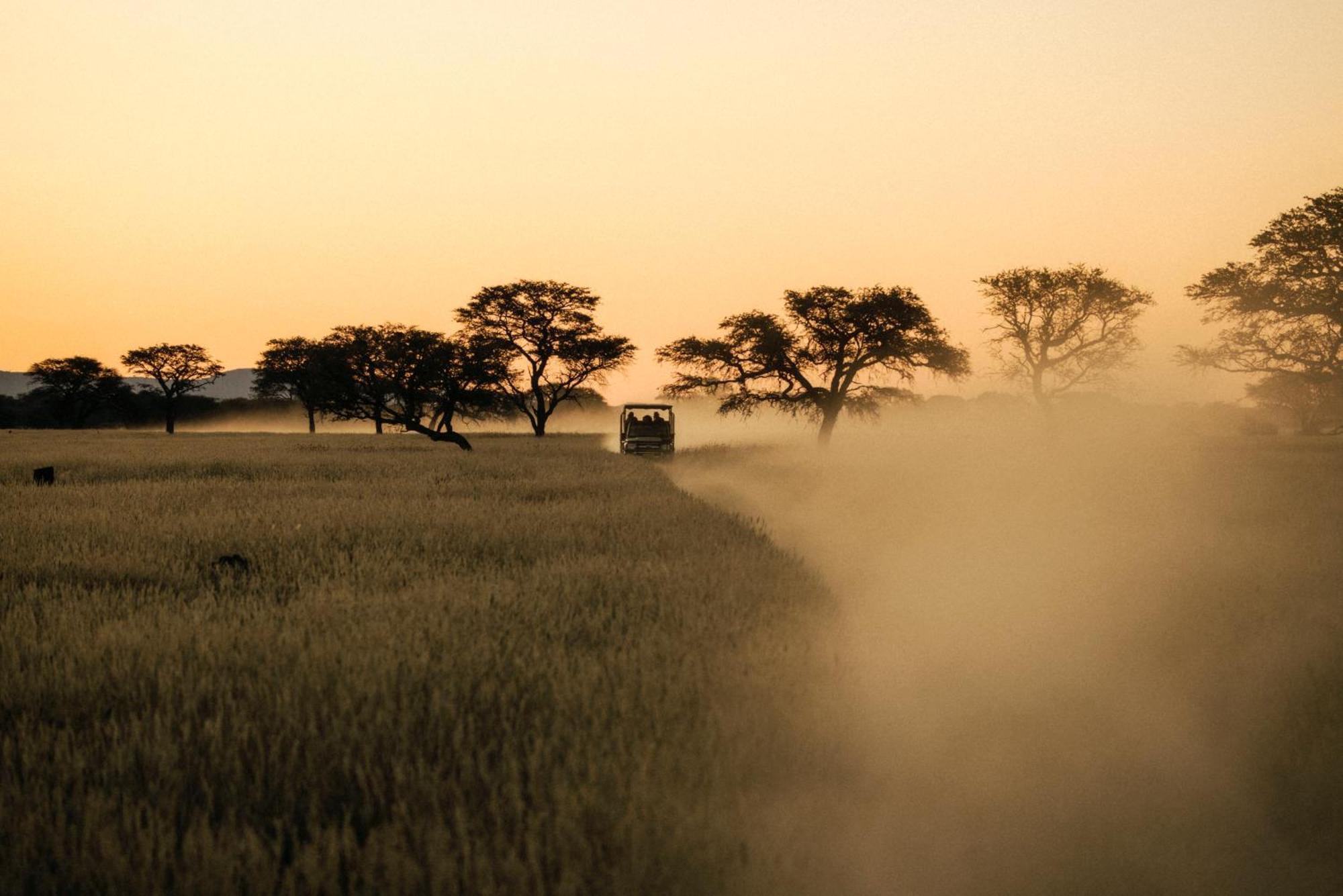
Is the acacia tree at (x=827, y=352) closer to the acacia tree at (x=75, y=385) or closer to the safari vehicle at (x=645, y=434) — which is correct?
the safari vehicle at (x=645, y=434)

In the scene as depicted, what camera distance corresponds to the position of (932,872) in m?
3.24

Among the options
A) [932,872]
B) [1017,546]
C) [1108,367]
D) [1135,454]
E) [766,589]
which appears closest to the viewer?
[932,872]

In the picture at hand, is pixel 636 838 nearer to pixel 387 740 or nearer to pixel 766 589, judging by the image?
pixel 387 740

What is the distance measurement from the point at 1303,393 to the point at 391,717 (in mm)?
39938

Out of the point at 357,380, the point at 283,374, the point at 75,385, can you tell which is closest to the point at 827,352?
the point at 357,380

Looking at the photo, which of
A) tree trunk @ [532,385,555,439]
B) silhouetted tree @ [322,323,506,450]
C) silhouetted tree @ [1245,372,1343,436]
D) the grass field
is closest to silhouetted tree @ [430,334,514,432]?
silhouetted tree @ [322,323,506,450]

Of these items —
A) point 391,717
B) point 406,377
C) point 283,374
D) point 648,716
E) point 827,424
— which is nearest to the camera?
point 391,717

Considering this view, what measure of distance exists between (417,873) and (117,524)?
10.5m

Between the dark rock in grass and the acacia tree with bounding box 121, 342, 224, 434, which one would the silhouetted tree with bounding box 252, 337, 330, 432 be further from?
the dark rock in grass

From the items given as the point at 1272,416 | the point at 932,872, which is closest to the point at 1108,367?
the point at 1272,416

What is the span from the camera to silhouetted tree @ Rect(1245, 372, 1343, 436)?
30344mm

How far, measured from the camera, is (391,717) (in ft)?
11.8

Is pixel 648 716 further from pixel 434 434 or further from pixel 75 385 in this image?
pixel 75 385

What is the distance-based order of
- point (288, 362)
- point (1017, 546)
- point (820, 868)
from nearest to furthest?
point (820, 868)
point (1017, 546)
point (288, 362)
